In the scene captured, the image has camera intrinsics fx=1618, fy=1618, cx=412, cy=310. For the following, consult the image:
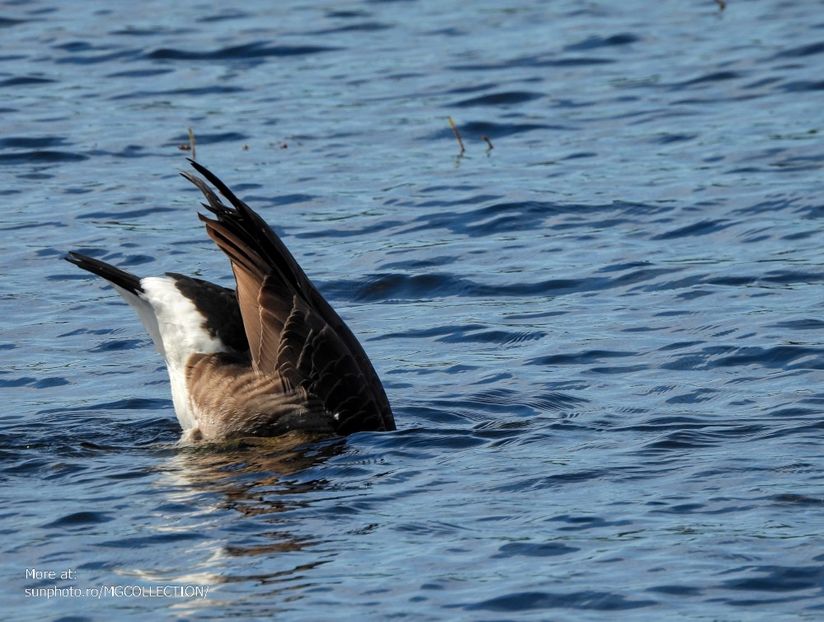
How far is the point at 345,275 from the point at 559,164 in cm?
342

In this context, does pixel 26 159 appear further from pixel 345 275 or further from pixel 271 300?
pixel 271 300

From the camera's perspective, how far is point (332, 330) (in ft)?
28.1

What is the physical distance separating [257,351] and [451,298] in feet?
10.0

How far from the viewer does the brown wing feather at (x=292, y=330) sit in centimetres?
836

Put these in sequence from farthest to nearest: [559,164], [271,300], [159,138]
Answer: [159,138] < [559,164] < [271,300]

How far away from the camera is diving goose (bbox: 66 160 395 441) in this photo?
845cm

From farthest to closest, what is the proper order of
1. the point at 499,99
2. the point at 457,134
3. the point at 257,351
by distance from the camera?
the point at 499,99, the point at 457,134, the point at 257,351

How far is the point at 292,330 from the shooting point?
27.8 feet

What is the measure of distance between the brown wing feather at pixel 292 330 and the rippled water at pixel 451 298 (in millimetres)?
249

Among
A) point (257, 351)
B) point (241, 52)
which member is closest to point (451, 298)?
point (257, 351)

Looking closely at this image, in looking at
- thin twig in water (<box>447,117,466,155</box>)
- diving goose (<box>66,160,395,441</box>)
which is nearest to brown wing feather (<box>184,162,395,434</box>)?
diving goose (<box>66,160,395,441</box>)

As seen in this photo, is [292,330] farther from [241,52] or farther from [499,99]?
[241,52]

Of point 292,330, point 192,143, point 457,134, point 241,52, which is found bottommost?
point 292,330

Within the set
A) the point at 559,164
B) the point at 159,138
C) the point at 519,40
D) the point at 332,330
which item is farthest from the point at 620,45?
the point at 332,330
